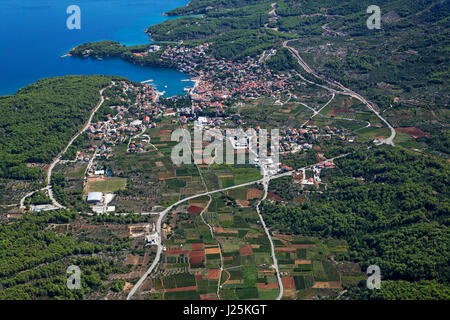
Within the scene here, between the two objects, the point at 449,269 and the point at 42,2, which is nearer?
the point at 449,269

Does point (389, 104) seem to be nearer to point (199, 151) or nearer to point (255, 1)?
point (199, 151)

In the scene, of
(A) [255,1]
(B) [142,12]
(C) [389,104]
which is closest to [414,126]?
(C) [389,104]

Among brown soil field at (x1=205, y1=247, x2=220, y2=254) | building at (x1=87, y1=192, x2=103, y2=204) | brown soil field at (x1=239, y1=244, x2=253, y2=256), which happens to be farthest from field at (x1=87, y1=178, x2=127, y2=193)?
brown soil field at (x1=239, y1=244, x2=253, y2=256)

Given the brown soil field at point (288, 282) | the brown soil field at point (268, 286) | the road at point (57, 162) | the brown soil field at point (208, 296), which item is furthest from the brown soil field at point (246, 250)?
the road at point (57, 162)

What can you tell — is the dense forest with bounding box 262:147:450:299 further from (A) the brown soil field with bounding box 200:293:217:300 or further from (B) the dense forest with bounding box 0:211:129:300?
(B) the dense forest with bounding box 0:211:129:300

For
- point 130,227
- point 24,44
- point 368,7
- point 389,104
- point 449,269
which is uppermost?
point 368,7

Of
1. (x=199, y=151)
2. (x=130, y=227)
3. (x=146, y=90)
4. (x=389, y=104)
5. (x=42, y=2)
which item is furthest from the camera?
(x=42, y=2)
